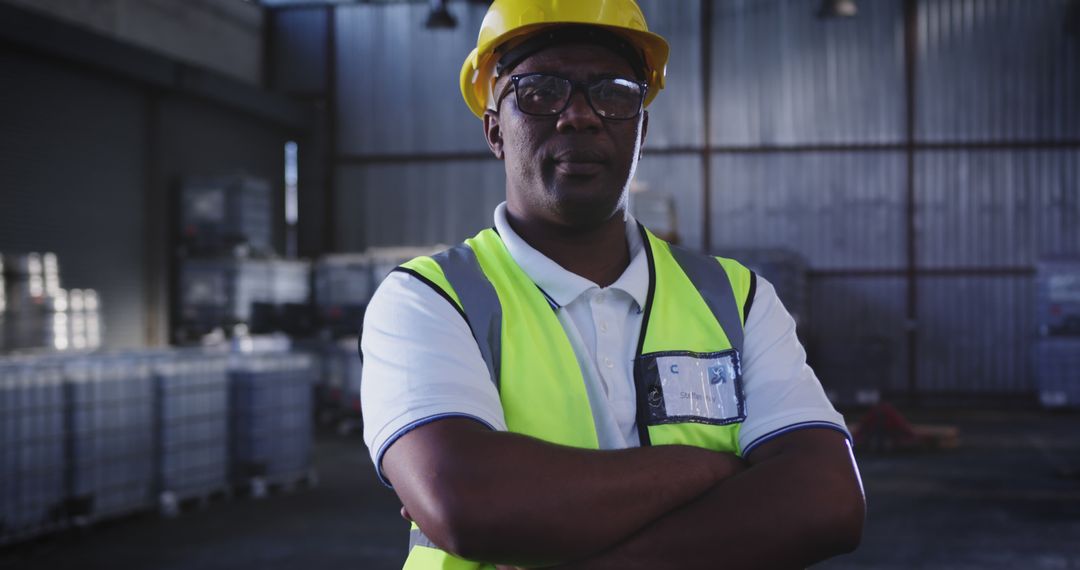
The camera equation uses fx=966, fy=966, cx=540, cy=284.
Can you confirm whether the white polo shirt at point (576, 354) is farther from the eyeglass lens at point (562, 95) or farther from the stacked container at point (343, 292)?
the stacked container at point (343, 292)

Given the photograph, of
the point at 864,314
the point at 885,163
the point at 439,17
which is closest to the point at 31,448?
the point at 439,17

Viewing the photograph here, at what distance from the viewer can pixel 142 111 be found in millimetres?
12484

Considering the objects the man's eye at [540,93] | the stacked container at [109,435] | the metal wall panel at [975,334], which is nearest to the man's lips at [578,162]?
the man's eye at [540,93]

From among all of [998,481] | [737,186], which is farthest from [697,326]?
[737,186]

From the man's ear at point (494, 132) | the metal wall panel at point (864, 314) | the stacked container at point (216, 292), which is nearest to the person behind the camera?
the man's ear at point (494, 132)

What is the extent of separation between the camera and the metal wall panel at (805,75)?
15.4 m

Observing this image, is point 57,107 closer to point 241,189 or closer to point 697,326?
point 241,189

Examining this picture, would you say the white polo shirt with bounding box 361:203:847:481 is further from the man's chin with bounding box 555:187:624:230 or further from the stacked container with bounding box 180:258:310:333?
the stacked container with bounding box 180:258:310:333

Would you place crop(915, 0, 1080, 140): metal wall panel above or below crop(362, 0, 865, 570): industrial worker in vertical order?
above

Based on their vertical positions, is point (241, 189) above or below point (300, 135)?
below

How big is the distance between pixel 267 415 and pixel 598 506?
7.13m

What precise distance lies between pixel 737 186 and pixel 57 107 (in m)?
9.83

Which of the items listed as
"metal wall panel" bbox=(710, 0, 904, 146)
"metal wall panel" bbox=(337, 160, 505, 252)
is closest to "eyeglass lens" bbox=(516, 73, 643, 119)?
"metal wall panel" bbox=(337, 160, 505, 252)

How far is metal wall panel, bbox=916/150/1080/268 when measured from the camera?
1512cm
